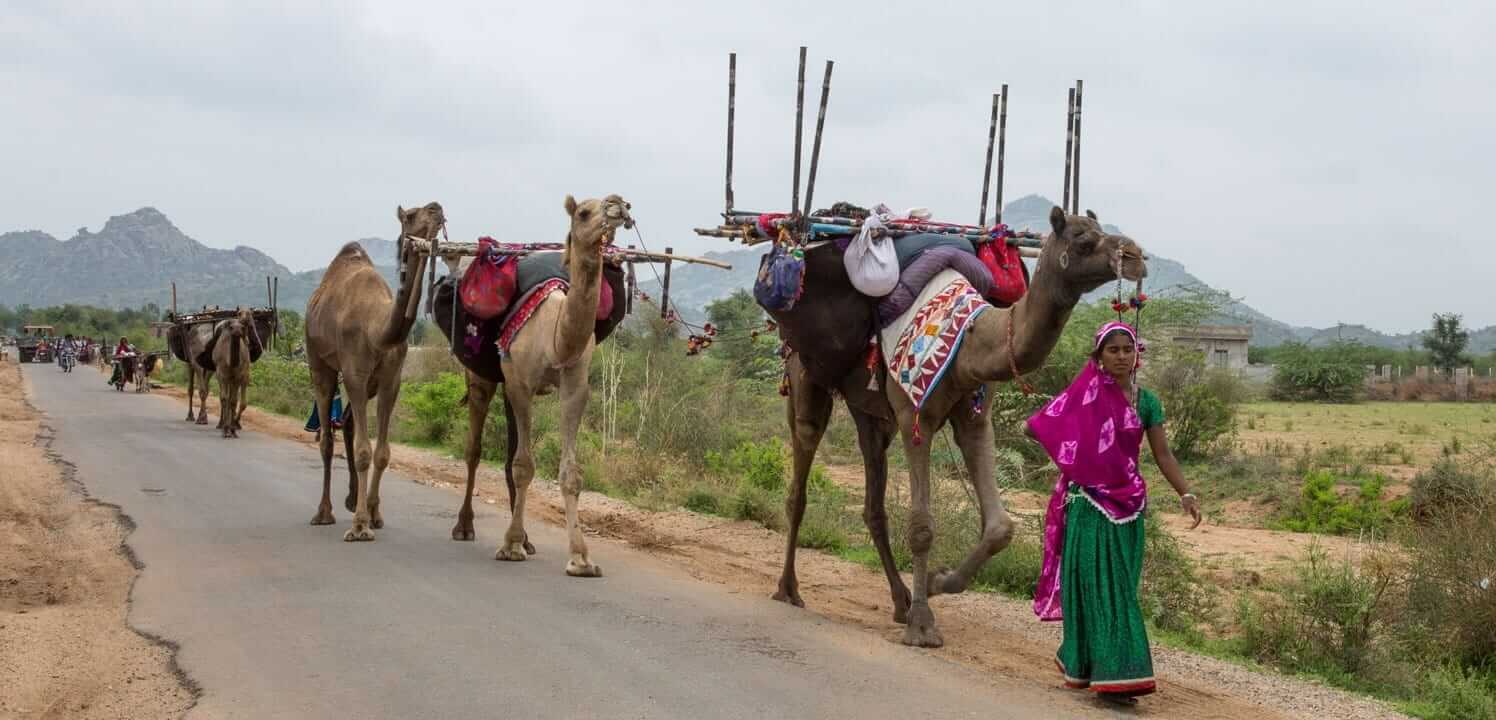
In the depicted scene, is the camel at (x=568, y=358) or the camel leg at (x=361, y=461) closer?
the camel at (x=568, y=358)

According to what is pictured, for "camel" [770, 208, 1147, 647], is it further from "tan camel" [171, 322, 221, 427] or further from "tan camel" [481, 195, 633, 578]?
"tan camel" [171, 322, 221, 427]

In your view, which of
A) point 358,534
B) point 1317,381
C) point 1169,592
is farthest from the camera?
point 1317,381

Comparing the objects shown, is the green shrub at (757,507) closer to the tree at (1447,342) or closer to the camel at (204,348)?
the camel at (204,348)

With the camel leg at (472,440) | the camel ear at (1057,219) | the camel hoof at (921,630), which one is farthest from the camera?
the camel leg at (472,440)

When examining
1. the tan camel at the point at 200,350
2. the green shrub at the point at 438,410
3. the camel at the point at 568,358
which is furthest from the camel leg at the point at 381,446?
the tan camel at the point at 200,350

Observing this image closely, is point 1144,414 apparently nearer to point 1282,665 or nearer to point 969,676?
point 969,676

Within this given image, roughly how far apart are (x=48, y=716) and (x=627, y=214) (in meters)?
4.65

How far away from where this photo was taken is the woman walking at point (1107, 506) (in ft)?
19.1

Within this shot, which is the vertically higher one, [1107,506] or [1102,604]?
[1107,506]

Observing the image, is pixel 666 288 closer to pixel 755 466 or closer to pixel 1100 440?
pixel 1100 440

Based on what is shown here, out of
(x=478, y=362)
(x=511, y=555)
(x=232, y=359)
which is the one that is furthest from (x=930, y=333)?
(x=232, y=359)

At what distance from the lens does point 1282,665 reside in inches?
292

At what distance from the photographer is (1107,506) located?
5.95 metres

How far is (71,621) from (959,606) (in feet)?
18.4
